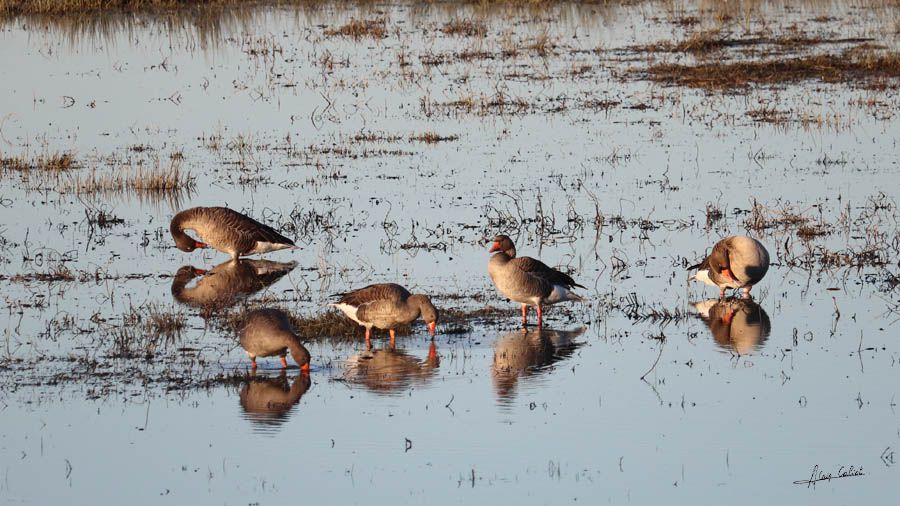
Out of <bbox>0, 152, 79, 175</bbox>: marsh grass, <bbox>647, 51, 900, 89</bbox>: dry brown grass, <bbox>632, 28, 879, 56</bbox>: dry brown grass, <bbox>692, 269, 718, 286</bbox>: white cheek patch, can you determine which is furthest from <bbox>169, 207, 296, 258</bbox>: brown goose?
<bbox>632, 28, 879, 56</bbox>: dry brown grass

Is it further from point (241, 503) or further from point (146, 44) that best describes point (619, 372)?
point (146, 44)

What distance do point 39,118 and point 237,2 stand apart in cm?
1542

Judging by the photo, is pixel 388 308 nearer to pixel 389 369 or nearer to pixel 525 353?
pixel 389 369

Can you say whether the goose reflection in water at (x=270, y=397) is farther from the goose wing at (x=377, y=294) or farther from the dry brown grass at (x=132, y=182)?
the dry brown grass at (x=132, y=182)

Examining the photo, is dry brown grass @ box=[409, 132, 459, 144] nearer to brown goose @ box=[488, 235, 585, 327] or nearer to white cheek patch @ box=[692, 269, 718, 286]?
white cheek patch @ box=[692, 269, 718, 286]

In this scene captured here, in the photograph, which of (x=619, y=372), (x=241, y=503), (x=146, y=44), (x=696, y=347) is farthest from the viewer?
(x=146, y=44)

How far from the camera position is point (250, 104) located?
90.4ft

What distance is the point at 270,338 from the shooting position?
38.3 ft

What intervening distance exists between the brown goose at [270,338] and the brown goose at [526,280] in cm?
254

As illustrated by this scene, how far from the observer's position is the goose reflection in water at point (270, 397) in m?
10.8

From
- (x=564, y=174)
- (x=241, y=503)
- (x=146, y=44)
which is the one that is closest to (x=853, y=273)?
(x=564, y=174)

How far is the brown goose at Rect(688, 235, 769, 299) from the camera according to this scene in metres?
14.5
